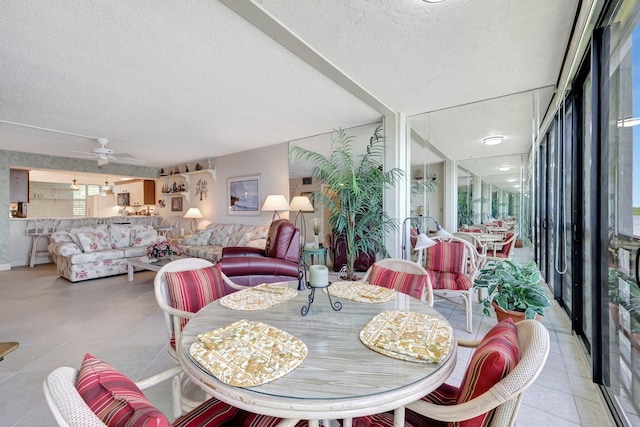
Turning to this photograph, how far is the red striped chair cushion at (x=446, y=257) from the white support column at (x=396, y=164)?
632 millimetres

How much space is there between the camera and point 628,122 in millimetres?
1367

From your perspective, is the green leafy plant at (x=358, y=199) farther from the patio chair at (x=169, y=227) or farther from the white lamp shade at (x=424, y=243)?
the patio chair at (x=169, y=227)

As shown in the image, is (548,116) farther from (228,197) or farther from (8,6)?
(228,197)

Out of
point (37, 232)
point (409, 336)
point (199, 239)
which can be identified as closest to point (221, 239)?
point (199, 239)

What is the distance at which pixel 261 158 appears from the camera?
5.61m

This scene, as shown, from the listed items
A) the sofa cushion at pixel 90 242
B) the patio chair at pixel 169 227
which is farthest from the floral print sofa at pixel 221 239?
the patio chair at pixel 169 227

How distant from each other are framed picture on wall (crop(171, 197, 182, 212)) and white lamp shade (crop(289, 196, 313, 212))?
13.3 ft

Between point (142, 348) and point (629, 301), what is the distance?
10.4 ft

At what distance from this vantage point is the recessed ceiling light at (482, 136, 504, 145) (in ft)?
12.5

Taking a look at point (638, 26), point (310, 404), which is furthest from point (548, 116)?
point (310, 404)

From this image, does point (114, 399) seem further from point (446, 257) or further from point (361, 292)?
point (446, 257)

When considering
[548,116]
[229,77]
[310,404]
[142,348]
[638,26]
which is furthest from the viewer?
[548,116]

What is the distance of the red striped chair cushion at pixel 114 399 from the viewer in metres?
0.51

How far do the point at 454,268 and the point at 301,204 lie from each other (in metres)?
2.71
